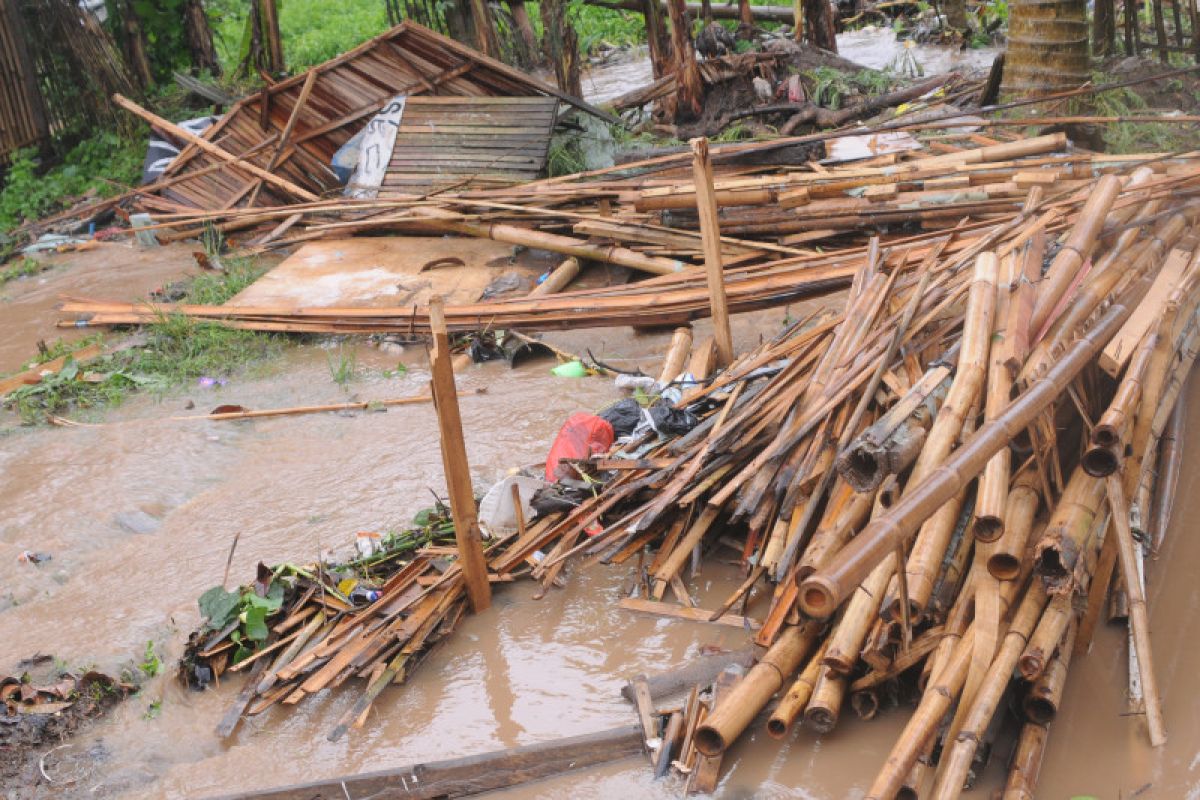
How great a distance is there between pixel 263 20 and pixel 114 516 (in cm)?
715

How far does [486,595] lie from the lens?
434cm

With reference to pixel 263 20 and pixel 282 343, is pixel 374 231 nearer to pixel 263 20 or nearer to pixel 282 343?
pixel 282 343

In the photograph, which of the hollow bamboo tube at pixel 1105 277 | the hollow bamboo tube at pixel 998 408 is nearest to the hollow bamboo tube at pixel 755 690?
the hollow bamboo tube at pixel 998 408

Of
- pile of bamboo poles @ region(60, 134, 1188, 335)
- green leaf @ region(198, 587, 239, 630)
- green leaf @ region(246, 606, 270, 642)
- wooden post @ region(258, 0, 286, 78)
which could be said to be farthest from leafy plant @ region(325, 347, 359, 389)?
wooden post @ region(258, 0, 286, 78)

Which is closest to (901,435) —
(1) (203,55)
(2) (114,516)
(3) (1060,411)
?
(3) (1060,411)

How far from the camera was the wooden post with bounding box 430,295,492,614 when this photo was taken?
12.8 feet

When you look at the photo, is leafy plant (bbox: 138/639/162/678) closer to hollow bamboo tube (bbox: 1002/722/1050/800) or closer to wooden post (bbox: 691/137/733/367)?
wooden post (bbox: 691/137/733/367)

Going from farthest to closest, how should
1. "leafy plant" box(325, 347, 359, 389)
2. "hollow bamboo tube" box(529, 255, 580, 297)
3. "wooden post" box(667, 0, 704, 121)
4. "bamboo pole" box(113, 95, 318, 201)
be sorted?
1. "wooden post" box(667, 0, 704, 121)
2. "bamboo pole" box(113, 95, 318, 201)
3. "hollow bamboo tube" box(529, 255, 580, 297)
4. "leafy plant" box(325, 347, 359, 389)

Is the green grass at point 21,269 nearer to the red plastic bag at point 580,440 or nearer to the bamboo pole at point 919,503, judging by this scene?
the red plastic bag at point 580,440

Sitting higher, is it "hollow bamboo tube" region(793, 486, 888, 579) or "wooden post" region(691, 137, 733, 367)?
"wooden post" region(691, 137, 733, 367)

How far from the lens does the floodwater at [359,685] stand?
3.44 m

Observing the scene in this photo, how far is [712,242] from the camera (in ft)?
17.7

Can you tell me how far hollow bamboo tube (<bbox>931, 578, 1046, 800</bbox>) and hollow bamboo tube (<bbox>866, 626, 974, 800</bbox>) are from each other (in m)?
0.07

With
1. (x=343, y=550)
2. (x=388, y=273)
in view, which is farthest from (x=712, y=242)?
(x=388, y=273)
